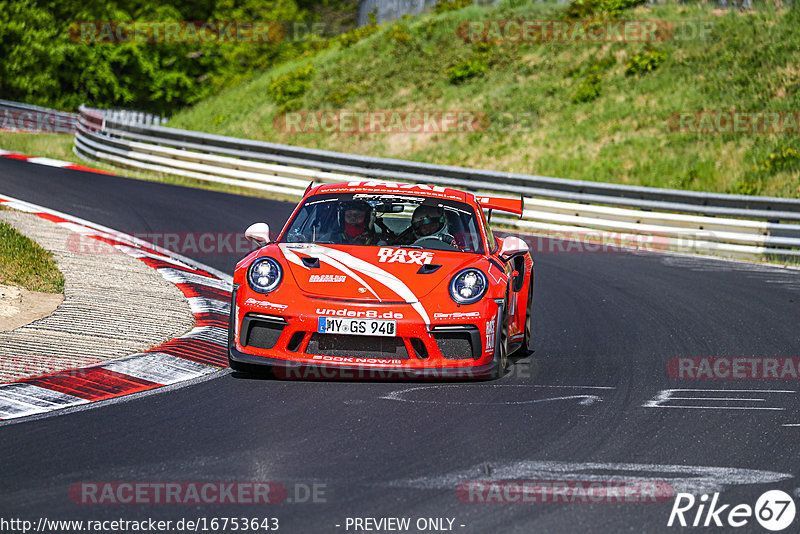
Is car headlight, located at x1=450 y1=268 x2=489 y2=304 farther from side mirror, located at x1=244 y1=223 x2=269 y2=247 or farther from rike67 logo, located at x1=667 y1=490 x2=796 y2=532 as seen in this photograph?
rike67 logo, located at x1=667 y1=490 x2=796 y2=532

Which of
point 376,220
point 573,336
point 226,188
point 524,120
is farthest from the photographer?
point 524,120

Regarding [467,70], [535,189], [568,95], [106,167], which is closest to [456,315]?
[535,189]

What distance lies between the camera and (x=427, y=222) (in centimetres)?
765

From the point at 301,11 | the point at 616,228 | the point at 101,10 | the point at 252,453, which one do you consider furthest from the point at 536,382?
the point at 301,11

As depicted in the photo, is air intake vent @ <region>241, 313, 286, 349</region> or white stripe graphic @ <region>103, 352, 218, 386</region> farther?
white stripe graphic @ <region>103, 352, 218, 386</region>

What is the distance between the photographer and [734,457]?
5.11 metres

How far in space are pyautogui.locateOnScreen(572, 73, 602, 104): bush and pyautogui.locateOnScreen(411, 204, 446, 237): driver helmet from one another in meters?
24.6

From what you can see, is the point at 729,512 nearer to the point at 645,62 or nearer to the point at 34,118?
the point at 645,62

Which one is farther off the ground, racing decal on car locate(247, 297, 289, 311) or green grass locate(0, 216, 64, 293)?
racing decal on car locate(247, 297, 289, 311)

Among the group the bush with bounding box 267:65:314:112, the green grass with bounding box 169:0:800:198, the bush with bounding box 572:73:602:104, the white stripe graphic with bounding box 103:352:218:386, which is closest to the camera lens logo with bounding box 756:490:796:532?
the white stripe graphic with bounding box 103:352:218:386

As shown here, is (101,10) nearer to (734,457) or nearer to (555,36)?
(555,36)

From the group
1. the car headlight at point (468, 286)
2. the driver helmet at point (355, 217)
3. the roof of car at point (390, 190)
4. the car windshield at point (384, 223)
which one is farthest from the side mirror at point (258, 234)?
the car headlight at point (468, 286)

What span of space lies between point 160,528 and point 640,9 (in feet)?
109

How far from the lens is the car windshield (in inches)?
295
